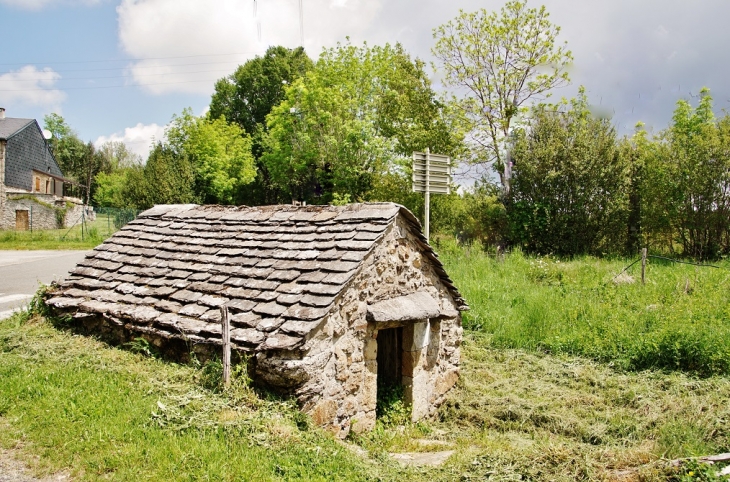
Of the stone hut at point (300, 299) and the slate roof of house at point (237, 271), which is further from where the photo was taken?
the slate roof of house at point (237, 271)

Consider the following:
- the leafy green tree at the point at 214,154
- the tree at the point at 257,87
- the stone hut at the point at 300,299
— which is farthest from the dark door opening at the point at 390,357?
the tree at the point at 257,87

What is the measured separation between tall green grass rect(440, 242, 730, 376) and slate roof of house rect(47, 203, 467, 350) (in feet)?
9.15

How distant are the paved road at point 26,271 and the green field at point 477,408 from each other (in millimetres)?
4192

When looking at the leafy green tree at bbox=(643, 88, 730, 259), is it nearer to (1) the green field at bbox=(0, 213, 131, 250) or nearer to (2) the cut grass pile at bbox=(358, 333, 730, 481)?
(2) the cut grass pile at bbox=(358, 333, 730, 481)

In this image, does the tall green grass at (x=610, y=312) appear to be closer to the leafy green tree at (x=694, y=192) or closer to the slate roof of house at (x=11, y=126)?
the leafy green tree at (x=694, y=192)

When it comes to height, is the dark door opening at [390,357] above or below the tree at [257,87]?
below

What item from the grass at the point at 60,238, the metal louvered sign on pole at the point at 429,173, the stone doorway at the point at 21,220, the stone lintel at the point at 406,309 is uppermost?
the metal louvered sign on pole at the point at 429,173

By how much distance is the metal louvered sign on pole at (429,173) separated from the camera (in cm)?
1202

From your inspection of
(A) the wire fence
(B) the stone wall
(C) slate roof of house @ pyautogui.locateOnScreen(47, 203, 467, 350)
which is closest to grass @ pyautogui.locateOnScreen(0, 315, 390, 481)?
(B) the stone wall

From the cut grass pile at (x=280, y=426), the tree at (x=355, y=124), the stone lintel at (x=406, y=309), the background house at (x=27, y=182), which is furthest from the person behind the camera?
the background house at (x=27, y=182)

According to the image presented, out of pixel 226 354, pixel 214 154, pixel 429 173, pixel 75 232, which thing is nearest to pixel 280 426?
pixel 226 354

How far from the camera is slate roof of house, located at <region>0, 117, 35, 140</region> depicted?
3425 centimetres

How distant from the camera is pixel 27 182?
37531 mm

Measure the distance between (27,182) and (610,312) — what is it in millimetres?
41515
